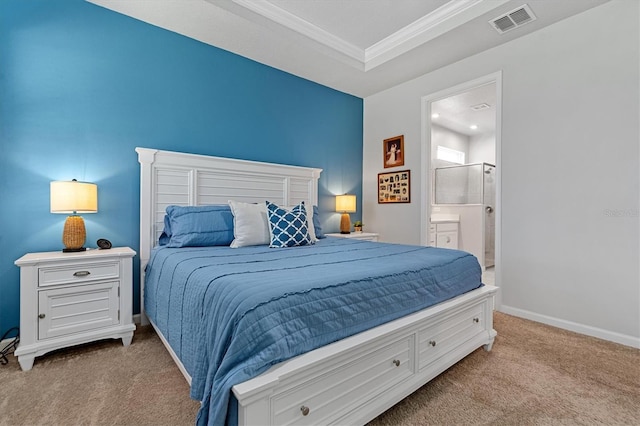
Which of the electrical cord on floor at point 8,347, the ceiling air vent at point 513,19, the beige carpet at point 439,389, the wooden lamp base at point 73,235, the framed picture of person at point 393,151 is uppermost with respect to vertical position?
the ceiling air vent at point 513,19

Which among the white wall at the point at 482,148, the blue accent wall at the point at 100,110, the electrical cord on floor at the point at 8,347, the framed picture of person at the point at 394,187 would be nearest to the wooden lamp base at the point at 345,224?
the framed picture of person at the point at 394,187

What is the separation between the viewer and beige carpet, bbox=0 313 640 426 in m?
1.42

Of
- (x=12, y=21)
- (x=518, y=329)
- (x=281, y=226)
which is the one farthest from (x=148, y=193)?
(x=518, y=329)

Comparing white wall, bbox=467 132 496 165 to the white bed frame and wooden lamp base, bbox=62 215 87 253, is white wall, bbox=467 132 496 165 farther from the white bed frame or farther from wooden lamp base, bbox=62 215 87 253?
wooden lamp base, bbox=62 215 87 253

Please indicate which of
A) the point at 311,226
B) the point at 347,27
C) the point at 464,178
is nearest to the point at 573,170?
the point at 311,226

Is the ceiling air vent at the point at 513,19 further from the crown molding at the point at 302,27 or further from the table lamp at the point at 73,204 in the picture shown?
the table lamp at the point at 73,204

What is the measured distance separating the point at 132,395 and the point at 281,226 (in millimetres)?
1405

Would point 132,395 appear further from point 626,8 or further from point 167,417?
point 626,8

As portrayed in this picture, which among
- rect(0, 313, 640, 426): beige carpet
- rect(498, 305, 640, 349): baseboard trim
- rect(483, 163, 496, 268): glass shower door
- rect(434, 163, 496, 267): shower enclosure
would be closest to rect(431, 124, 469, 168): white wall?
rect(434, 163, 496, 267): shower enclosure

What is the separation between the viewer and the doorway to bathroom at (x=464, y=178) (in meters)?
4.52

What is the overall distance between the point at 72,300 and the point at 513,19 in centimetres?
402

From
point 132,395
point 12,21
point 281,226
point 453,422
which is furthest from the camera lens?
point 281,226

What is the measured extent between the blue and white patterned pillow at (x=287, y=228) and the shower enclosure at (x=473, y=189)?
3.57 meters

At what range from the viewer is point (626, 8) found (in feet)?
7.47
